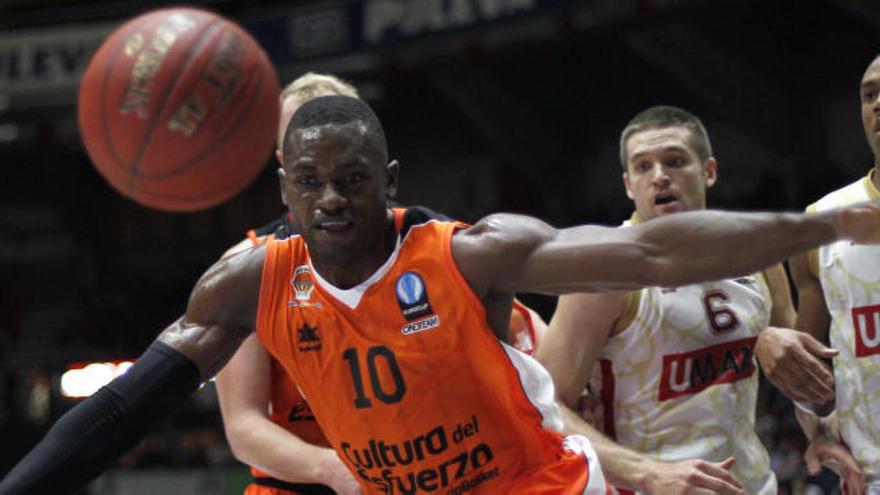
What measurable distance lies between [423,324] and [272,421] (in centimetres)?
102

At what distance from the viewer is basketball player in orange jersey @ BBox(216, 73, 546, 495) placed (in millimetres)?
3221

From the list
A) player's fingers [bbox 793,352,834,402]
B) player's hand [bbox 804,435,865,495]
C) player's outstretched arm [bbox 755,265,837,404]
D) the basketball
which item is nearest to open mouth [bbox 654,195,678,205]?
player's outstretched arm [bbox 755,265,837,404]

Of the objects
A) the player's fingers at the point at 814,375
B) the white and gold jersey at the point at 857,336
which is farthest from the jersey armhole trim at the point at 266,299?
the white and gold jersey at the point at 857,336

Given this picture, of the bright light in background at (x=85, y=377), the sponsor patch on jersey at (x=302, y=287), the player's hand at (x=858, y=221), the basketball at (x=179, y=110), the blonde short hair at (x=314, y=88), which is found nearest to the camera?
the player's hand at (x=858, y=221)

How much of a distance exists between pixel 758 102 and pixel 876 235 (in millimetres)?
10648

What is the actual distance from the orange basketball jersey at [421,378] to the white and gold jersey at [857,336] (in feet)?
3.40

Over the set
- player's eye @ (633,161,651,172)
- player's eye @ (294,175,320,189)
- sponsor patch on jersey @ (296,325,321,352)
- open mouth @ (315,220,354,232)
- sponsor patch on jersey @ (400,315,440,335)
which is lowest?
sponsor patch on jersey @ (296,325,321,352)

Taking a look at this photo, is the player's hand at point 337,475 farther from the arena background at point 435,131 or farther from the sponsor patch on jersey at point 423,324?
the arena background at point 435,131

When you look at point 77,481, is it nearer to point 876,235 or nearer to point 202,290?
point 202,290

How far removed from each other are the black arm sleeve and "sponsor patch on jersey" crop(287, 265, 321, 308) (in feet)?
A: 0.91

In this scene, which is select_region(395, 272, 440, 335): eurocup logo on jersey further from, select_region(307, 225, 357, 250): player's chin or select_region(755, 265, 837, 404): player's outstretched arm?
select_region(755, 265, 837, 404): player's outstretched arm

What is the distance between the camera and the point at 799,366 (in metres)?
3.26

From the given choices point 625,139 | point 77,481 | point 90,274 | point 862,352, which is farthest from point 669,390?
point 90,274

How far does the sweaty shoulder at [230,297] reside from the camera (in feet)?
9.23
